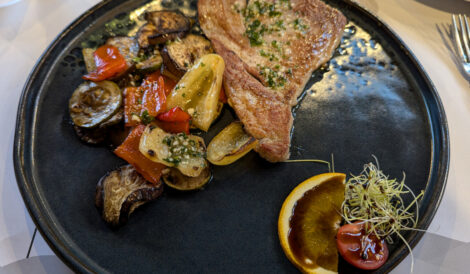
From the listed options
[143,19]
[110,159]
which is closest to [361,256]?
[110,159]

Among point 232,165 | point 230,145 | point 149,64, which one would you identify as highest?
point 149,64

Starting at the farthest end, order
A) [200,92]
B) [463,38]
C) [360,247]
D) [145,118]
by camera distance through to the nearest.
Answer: [463,38], [200,92], [145,118], [360,247]

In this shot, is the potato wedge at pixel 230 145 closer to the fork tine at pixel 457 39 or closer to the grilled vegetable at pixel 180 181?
the grilled vegetable at pixel 180 181

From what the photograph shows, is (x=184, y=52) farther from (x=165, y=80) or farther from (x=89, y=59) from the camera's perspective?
(x=89, y=59)

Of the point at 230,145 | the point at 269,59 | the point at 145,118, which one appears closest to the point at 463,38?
the point at 269,59

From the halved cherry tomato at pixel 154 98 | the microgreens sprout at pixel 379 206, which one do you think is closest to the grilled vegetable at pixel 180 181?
the halved cherry tomato at pixel 154 98
